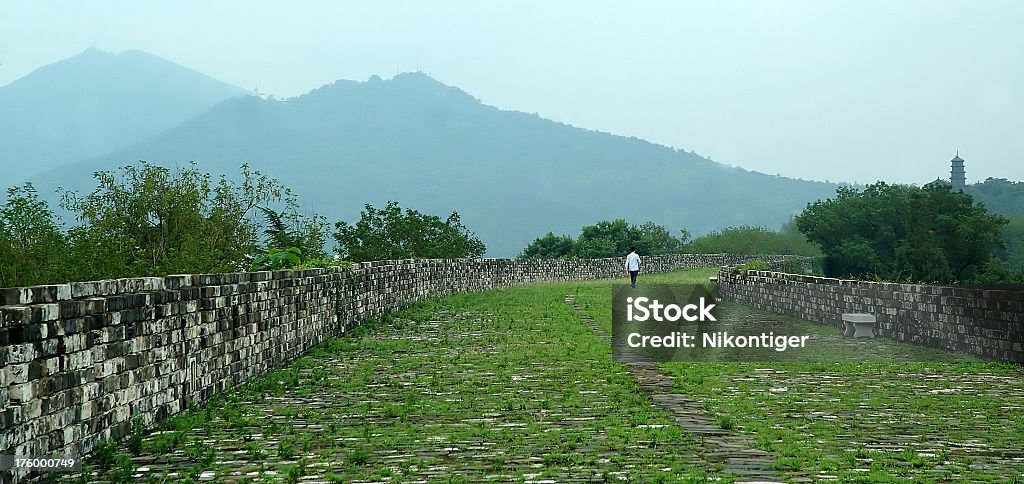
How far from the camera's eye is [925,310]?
17.8 meters

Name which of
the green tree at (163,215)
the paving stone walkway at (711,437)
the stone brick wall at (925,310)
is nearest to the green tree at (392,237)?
the green tree at (163,215)

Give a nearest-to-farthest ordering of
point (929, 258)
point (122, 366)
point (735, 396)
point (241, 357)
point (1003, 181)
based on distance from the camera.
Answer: point (122, 366) < point (735, 396) < point (241, 357) < point (929, 258) < point (1003, 181)

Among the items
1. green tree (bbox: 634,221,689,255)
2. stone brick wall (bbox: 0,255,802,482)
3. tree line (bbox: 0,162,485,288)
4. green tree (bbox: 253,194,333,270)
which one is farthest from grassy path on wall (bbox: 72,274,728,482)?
green tree (bbox: 634,221,689,255)

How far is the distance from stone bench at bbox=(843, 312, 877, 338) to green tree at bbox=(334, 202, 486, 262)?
35545mm

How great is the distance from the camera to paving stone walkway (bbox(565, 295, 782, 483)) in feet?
25.0

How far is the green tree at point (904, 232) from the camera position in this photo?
82312mm

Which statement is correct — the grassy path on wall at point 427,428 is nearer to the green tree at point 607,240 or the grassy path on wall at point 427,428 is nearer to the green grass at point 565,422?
the green grass at point 565,422

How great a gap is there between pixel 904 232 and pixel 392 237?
52.3 meters

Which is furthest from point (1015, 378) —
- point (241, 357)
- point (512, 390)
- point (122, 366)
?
point (122, 366)

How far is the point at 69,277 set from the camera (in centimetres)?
2297

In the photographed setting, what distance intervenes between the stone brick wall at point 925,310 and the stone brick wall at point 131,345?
9807mm

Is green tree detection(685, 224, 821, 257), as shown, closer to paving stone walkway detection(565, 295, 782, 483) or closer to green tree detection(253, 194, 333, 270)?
green tree detection(253, 194, 333, 270)

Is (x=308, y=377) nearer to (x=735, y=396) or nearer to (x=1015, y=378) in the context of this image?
(x=735, y=396)

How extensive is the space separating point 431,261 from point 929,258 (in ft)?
193
